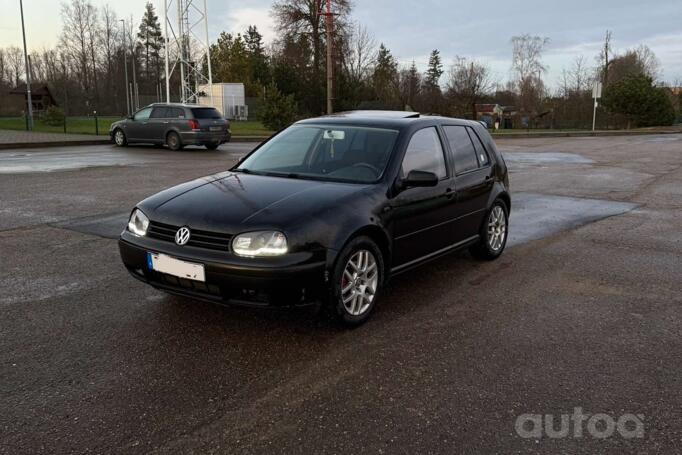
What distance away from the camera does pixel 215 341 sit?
3965 millimetres

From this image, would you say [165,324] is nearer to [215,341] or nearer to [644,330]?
[215,341]

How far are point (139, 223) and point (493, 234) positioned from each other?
12.2 feet

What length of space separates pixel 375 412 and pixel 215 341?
4.52 feet

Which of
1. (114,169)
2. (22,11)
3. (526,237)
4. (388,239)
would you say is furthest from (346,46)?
(388,239)

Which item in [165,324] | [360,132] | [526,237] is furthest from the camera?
[526,237]

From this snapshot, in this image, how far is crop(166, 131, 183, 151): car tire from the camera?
67.0ft

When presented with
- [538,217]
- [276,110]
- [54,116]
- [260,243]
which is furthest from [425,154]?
[54,116]

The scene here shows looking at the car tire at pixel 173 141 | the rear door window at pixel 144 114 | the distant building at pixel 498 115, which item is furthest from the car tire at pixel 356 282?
the distant building at pixel 498 115

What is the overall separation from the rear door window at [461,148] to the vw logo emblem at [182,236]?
8.97 feet

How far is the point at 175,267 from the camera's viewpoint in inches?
155

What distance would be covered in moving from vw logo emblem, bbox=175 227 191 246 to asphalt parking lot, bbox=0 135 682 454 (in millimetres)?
662

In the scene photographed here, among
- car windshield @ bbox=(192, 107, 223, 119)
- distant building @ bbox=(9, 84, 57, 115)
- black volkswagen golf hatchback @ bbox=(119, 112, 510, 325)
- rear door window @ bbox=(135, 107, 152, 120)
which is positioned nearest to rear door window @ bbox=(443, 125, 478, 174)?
black volkswagen golf hatchback @ bbox=(119, 112, 510, 325)

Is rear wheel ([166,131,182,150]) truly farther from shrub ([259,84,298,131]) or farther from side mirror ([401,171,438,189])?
side mirror ([401,171,438,189])

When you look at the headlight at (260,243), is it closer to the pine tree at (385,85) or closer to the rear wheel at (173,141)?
the rear wheel at (173,141)
